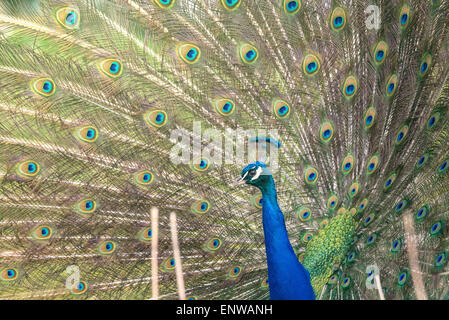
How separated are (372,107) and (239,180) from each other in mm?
869

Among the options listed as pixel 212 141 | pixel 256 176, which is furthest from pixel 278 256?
pixel 212 141

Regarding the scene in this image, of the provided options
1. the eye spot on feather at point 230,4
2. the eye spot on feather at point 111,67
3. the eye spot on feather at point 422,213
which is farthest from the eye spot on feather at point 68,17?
the eye spot on feather at point 422,213

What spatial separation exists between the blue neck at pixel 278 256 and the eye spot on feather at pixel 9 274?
3.79 feet

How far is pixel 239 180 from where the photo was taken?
2035 millimetres

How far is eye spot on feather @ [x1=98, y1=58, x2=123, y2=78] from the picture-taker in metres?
2.12

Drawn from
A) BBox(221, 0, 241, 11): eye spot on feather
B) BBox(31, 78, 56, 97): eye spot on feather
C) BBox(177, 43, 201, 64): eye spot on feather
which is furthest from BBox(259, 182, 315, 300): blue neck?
BBox(31, 78, 56, 97): eye spot on feather

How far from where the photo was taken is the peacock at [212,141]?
2109 mm

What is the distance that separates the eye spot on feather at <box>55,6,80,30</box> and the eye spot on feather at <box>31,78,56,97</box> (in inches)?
9.6

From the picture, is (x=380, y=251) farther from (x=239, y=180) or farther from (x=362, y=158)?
(x=239, y=180)

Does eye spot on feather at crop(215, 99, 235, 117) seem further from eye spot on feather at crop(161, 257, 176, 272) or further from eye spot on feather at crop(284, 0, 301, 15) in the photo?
eye spot on feather at crop(161, 257, 176, 272)

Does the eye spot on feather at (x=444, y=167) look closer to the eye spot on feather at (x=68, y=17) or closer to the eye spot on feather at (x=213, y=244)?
the eye spot on feather at (x=213, y=244)

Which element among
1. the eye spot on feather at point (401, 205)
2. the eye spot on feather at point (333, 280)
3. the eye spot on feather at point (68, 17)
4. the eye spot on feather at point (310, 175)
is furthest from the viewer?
the eye spot on feather at point (401, 205)

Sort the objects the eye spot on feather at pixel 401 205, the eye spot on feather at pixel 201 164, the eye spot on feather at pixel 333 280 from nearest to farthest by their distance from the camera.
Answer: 1. the eye spot on feather at pixel 201 164
2. the eye spot on feather at pixel 333 280
3. the eye spot on feather at pixel 401 205

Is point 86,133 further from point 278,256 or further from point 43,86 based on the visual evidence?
point 278,256
